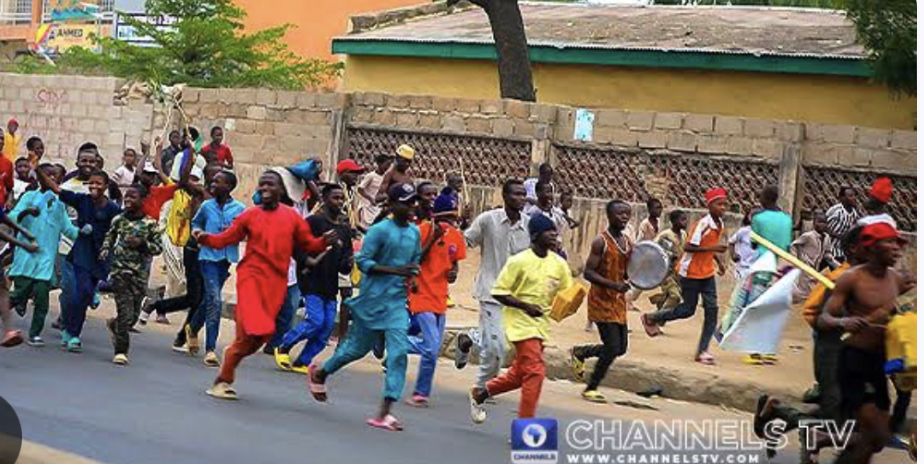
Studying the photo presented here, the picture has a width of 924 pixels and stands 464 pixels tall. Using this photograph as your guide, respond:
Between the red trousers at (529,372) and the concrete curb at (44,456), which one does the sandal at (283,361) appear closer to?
the red trousers at (529,372)

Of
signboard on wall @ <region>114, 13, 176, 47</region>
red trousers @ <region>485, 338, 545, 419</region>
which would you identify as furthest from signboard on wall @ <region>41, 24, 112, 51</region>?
red trousers @ <region>485, 338, 545, 419</region>

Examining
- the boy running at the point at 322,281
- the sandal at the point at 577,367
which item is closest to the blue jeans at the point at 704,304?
the sandal at the point at 577,367

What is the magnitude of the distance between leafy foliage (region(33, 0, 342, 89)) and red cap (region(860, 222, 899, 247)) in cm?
2225

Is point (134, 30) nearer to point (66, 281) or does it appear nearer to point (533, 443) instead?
point (66, 281)

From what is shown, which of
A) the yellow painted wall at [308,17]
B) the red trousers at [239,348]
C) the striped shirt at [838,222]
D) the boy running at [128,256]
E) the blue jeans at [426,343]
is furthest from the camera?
the yellow painted wall at [308,17]

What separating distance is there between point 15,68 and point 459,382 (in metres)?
29.2

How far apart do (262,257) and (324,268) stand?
1.77 m

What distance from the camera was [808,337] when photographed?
16688 mm

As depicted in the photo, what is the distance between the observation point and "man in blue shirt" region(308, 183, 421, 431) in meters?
10.6

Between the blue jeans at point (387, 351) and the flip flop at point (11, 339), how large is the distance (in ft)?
10.3

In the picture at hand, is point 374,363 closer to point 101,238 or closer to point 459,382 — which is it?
point 459,382

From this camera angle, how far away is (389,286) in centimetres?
1068

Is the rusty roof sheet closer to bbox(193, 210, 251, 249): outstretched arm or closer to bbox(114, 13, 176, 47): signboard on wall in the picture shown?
bbox(114, 13, 176, 47): signboard on wall

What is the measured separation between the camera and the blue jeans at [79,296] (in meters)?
13.3
